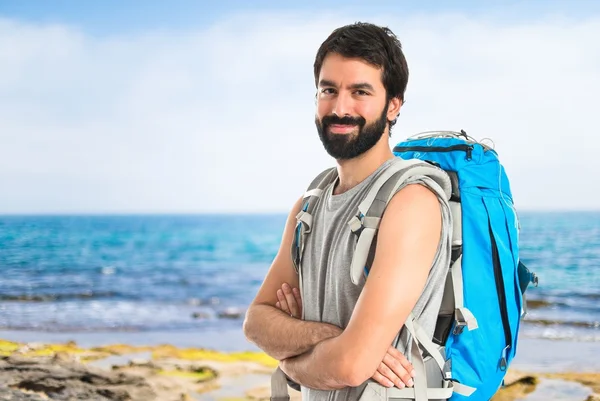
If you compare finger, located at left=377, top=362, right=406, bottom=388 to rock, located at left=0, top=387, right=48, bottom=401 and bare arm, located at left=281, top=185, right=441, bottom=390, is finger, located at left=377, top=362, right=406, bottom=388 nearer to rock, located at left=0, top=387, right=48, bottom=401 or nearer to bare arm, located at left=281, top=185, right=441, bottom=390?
bare arm, located at left=281, top=185, right=441, bottom=390

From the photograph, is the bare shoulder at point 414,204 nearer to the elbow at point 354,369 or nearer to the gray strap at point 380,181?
the gray strap at point 380,181

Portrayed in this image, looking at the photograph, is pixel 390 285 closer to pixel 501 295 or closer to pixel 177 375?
pixel 501 295

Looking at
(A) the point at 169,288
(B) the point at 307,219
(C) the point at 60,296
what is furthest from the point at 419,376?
(A) the point at 169,288

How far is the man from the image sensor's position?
6.76 feet

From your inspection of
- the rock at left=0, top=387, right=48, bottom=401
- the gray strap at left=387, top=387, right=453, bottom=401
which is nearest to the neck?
the gray strap at left=387, top=387, right=453, bottom=401

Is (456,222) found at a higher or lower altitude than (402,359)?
higher

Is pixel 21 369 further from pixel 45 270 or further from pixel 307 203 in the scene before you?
pixel 45 270

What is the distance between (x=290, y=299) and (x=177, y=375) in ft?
18.3

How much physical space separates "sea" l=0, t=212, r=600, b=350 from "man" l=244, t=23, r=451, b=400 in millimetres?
8473

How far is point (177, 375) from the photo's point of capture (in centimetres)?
775

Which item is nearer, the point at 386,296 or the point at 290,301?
the point at 386,296

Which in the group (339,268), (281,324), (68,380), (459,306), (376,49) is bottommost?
(68,380)

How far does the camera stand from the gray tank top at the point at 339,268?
218cm

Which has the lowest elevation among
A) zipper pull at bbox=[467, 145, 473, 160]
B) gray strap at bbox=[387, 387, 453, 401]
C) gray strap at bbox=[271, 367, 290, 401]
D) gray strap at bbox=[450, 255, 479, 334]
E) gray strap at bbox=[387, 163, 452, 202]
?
gray strap at bbox=[271, 367, 290, 401]
